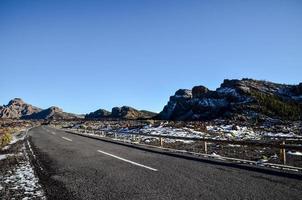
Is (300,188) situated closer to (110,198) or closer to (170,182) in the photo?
(170,182)

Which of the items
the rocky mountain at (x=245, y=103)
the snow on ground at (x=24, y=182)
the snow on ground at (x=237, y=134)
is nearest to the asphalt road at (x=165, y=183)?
the snow on ground at (x=24, y=182)

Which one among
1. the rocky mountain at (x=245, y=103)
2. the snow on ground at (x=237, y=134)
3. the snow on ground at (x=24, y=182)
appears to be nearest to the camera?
the snow on ground at (x=24, y=182)

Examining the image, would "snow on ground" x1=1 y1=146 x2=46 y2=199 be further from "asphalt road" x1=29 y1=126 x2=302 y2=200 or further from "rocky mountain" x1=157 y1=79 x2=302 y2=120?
"rocky mountain" x1=157 y1=79 x2=302 y2=120

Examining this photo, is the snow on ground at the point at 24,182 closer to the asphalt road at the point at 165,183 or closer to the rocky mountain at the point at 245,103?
the asphalt road at the point at 165,183

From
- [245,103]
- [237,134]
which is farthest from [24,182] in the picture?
[245,103]

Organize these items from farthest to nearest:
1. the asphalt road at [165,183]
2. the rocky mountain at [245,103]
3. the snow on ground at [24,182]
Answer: the rocky mountain at [245,103], the snow on ground at [24,182], the asphalt road at [165,183]

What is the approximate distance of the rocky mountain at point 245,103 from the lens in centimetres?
11654

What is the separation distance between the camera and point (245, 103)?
425 ft

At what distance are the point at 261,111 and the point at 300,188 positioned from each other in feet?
385

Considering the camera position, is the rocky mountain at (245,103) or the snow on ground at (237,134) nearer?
the snow on ground at (237,134)

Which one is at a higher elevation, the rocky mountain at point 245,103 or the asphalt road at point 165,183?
the rocky mountain at point 245,103

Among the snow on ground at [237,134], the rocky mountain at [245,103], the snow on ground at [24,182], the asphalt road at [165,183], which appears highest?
the rocky mountain at [245,103]

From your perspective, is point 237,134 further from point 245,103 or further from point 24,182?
point 245,103

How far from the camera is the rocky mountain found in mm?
116537
